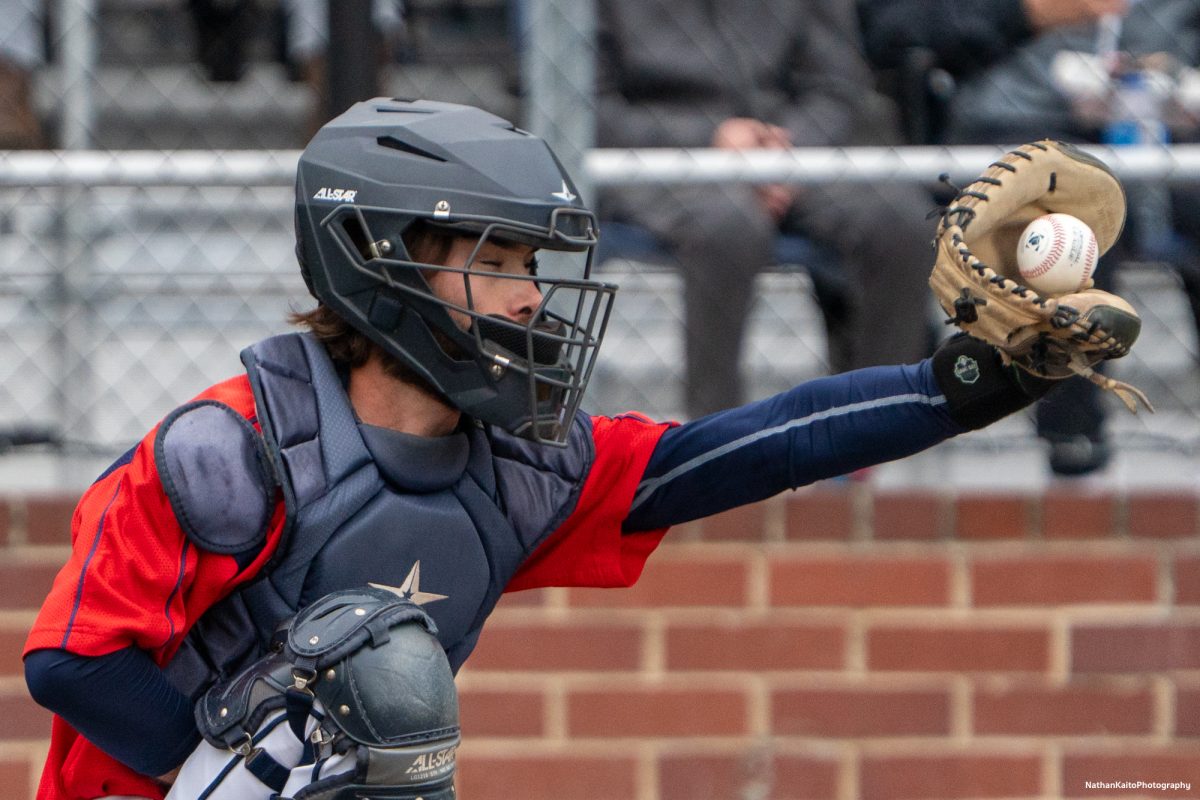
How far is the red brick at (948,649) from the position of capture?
3957 mm

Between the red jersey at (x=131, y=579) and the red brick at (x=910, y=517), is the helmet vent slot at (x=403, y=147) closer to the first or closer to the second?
the red jersey at (x=131, y=579)

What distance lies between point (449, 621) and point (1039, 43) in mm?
2412

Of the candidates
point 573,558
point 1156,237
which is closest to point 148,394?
point 573,558

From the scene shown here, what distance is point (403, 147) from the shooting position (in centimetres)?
241

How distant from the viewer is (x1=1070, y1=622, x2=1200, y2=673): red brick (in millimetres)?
3979

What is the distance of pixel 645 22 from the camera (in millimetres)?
4059

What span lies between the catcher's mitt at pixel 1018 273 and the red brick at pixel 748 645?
1.61 m

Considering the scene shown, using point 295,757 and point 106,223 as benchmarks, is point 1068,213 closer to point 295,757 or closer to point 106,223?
point 295,757

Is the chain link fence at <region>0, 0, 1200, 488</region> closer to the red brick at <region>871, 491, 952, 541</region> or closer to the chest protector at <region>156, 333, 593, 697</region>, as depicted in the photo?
the red brick at <region>871, 491, 952, 541</region>

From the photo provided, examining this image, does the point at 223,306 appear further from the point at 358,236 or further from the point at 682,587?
the point at 358,236

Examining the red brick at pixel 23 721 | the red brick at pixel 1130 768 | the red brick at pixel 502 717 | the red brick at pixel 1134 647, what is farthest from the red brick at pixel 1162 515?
the red brick at pixel 23 721

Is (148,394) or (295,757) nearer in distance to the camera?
(295,757)

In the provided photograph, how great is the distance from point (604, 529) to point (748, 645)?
4.59ft

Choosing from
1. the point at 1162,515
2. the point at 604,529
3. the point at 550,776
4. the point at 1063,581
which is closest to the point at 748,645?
the point at 550,776
